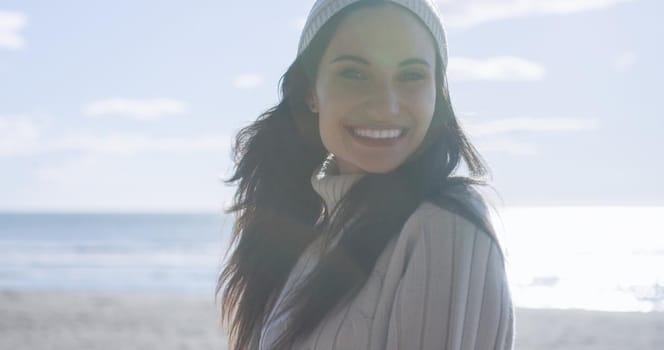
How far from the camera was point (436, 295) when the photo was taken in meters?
1.81

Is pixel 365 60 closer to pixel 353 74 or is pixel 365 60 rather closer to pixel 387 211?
pixel 353 74

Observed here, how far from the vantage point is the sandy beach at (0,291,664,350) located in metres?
9.81

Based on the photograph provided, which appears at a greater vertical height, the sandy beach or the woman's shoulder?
the woman's shoulder

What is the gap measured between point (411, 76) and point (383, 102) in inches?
2.7

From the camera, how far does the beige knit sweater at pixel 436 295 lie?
5.87 ft

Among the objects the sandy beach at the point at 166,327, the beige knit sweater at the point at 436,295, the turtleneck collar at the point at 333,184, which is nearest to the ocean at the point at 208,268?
the sandy beach at the point at 166,327

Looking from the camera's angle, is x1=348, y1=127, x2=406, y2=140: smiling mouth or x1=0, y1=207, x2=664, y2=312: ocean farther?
x1=0, y1=207, x2=664, y2=312: ocean

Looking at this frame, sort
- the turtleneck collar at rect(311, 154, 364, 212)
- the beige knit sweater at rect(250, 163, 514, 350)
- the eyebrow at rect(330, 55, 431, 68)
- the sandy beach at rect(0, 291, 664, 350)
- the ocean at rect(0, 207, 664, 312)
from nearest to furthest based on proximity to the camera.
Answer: the beige knit sweater at rect(250, 163, 514, 350), the eyebrow at rect(330, 55, 431, 68), the turtleneck collar at rect(311, 154, 364, 212), the sandy beach at rect(0, 291, 664, 350), the ocean at rect(0, 207, 664, 312)

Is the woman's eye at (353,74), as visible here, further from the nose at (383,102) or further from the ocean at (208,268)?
the ocean at (208,268)

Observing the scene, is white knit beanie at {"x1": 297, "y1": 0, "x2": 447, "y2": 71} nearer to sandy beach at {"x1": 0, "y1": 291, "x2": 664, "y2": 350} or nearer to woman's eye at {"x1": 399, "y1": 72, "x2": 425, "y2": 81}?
woman's eye at {"x1": 399, "y1": 72, "x2": 425, "y2": 81}

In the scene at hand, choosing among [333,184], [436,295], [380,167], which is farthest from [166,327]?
[436,295]

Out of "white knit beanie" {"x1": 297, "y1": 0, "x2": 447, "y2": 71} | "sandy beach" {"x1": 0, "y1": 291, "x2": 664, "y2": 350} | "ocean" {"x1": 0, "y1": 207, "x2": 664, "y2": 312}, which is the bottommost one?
"sandy beach" {"x1": 0, "y1": 291, "x2": 664, "y2": 350}

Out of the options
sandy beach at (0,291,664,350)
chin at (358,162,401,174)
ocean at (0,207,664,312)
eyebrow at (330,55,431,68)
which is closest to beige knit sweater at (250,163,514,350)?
chin at (358,162,401,174)

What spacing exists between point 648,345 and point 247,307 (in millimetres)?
7796
